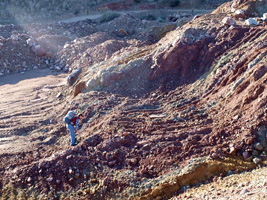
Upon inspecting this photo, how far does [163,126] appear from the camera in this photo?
7.23 m

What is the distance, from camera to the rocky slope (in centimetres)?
596

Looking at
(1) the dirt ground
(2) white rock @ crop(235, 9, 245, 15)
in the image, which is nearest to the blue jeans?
(1) the dirt ground

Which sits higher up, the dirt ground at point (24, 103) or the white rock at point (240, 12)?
the white rock at point (240, 12)

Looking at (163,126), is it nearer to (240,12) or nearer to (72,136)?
(72,136)

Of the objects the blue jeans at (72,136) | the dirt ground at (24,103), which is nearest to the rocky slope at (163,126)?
the blue jeans at (72,136)

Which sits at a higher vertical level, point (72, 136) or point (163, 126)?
point (163, 126)

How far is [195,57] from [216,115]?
2.53m

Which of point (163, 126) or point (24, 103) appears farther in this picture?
point (24, 103)

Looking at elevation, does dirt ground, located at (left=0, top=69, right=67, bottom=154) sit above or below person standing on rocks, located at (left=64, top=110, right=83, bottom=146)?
below

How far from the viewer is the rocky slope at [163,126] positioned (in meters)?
5.96

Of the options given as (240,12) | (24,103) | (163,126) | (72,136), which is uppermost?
(240,12)

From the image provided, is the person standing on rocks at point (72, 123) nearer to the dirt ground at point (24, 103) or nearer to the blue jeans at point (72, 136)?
the blue jeans at point (72, 136)

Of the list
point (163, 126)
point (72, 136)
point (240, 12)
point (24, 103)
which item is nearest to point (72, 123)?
point (72, 136)

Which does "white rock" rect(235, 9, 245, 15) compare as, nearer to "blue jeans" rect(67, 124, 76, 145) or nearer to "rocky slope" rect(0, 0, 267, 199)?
"rocky slope" rect(0, 0, 267, 199)
